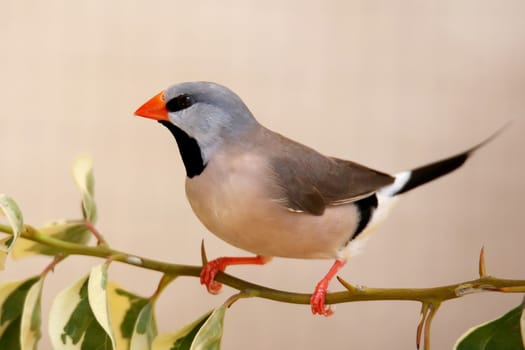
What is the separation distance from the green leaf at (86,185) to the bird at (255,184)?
0.10 metres

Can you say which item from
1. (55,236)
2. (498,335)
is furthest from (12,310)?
(498,335)

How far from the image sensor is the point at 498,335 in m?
0.59

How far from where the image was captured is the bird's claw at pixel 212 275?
29.4 inches

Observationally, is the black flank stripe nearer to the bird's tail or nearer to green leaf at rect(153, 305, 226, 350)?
the bird's tail

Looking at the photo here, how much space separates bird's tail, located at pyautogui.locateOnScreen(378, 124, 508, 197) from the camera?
79 cm

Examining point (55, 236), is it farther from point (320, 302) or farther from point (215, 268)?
point (320, 302)

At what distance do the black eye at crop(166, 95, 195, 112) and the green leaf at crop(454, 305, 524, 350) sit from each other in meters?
0.32

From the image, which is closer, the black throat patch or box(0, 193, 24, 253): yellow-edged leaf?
box(0, 193, 24, 253): yellow-edged leaf

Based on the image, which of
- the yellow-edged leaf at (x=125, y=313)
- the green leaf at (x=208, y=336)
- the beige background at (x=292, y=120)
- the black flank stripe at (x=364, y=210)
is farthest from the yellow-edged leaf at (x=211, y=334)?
the beige background at (x=292, y=120)

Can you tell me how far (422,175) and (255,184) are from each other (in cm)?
22

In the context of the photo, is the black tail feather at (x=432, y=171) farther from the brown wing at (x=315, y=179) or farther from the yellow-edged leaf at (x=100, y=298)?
the yellow-edged leaf at (x=100, y=298)

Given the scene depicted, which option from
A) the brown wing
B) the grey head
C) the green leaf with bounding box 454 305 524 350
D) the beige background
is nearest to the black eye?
the grey head

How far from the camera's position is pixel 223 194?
70 cm

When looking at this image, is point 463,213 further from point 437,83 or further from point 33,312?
point 33,312
